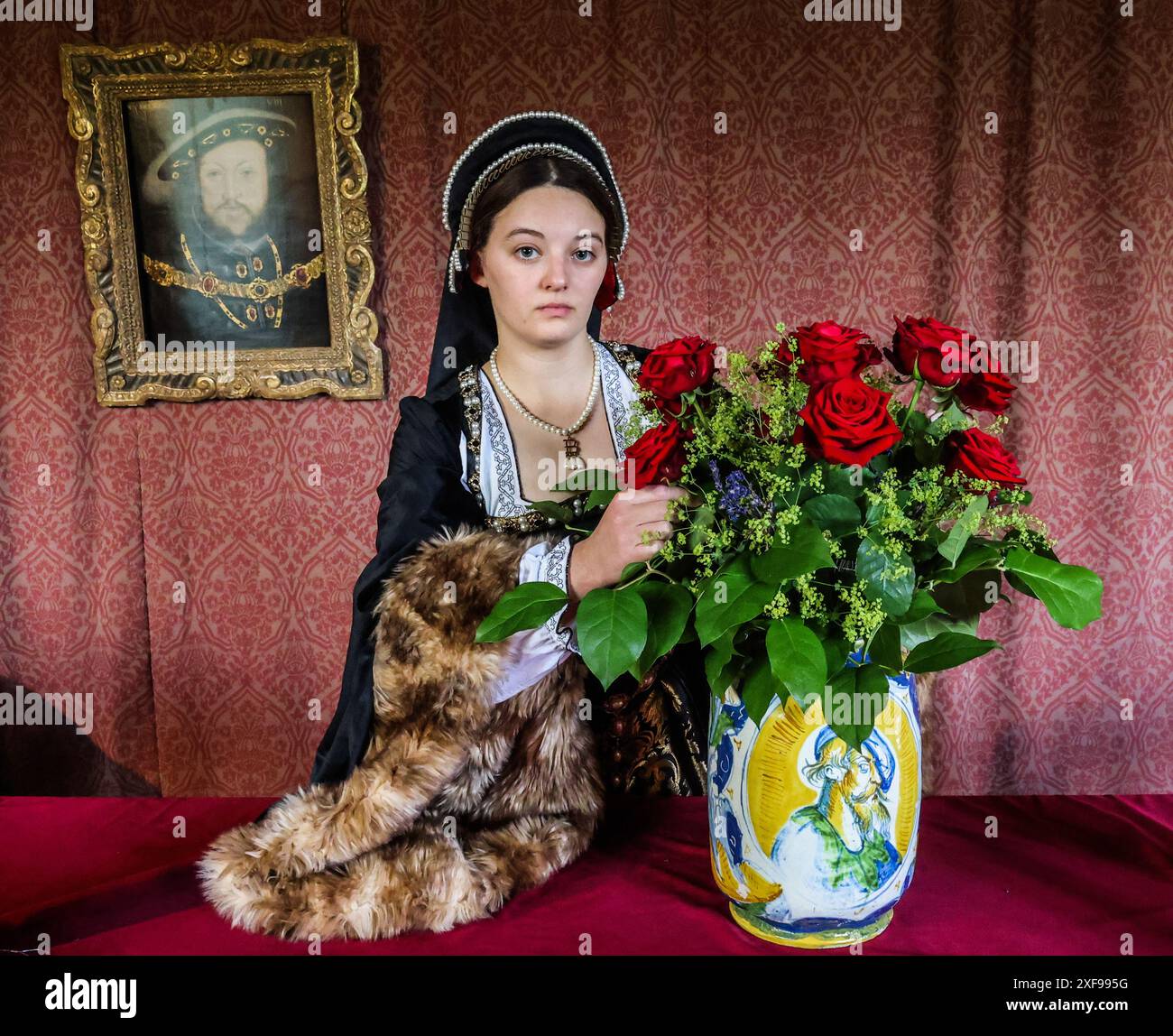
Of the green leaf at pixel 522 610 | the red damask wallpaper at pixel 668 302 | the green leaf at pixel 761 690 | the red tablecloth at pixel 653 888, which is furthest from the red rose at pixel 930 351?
the red damask wallpaper at pixel 668 302

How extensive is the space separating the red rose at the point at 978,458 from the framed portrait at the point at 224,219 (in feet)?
6.38

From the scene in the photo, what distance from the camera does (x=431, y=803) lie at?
117cm

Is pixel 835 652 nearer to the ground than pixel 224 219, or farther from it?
nearer to the ground

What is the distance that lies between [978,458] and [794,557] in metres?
0.23

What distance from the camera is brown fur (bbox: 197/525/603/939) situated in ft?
3.30

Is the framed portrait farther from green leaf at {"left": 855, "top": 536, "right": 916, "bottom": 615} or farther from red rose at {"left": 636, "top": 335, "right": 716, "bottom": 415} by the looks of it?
green leaf at {"left": 855, "top": 536, "right": 916, "bottom": 615}

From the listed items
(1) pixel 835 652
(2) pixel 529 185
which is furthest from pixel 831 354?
(2) pixel 529 185

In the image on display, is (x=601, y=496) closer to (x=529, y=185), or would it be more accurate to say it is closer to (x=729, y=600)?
(x=729, y=600)

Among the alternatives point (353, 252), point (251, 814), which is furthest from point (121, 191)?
point (251, 814)

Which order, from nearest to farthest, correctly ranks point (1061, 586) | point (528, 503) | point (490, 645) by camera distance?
1. point (1061, 586)
2. point (490, 645)
3. point (528, 503)

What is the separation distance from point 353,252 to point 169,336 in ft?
1.97

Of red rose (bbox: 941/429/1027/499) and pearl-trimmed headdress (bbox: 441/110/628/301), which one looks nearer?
red rose (bbox: 941/429/1027/499)

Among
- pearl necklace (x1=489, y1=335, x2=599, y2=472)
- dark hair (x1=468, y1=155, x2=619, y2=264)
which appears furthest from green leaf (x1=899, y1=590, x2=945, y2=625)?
dark hair (x1=468, y1=155, x2=619, y2=264)

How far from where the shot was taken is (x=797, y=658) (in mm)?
810
